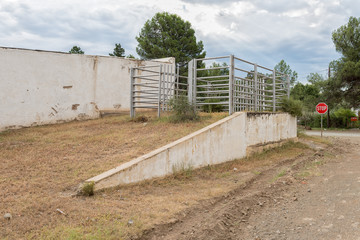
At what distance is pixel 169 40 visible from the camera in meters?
29.3

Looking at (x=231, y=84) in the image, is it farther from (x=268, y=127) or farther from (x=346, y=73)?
(x=346, y=73)

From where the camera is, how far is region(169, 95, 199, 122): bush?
30.3 feet

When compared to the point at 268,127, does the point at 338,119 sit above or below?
above

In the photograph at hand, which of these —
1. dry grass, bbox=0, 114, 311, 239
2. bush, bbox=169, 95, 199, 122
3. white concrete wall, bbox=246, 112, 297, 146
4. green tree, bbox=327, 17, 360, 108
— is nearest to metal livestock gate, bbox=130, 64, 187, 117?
bush, bbox=169, 95, 199, 122

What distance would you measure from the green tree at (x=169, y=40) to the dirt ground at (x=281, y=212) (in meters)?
23.5

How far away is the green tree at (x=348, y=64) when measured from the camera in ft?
92.8

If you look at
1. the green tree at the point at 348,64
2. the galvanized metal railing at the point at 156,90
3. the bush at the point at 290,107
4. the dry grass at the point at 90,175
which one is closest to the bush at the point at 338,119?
the green tree at the point at 348,64

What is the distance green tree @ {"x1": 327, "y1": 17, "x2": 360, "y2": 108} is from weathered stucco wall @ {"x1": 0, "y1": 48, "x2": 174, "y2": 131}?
75.4 feet

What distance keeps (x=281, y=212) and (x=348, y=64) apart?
2791cm

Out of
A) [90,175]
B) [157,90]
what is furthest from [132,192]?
[157,90]

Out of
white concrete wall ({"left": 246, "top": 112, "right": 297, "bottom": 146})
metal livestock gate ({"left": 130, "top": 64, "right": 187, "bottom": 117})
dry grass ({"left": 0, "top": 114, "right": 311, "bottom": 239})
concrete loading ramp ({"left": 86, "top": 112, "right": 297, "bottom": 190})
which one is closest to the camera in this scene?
Answer: dry grass ({"left": 0, "top": 114, "right": 311, "bottom": 239})

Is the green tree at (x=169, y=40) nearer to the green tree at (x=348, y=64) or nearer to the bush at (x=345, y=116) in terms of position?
the green tree at (x=348, y=64)

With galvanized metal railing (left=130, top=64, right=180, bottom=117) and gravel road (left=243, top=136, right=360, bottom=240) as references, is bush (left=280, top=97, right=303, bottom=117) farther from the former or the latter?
gravel road (left=243, top=136, right=360, bottom=240)

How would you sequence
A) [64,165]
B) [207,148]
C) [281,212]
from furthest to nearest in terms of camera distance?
[207,148]
[64,165]
[281,212]
